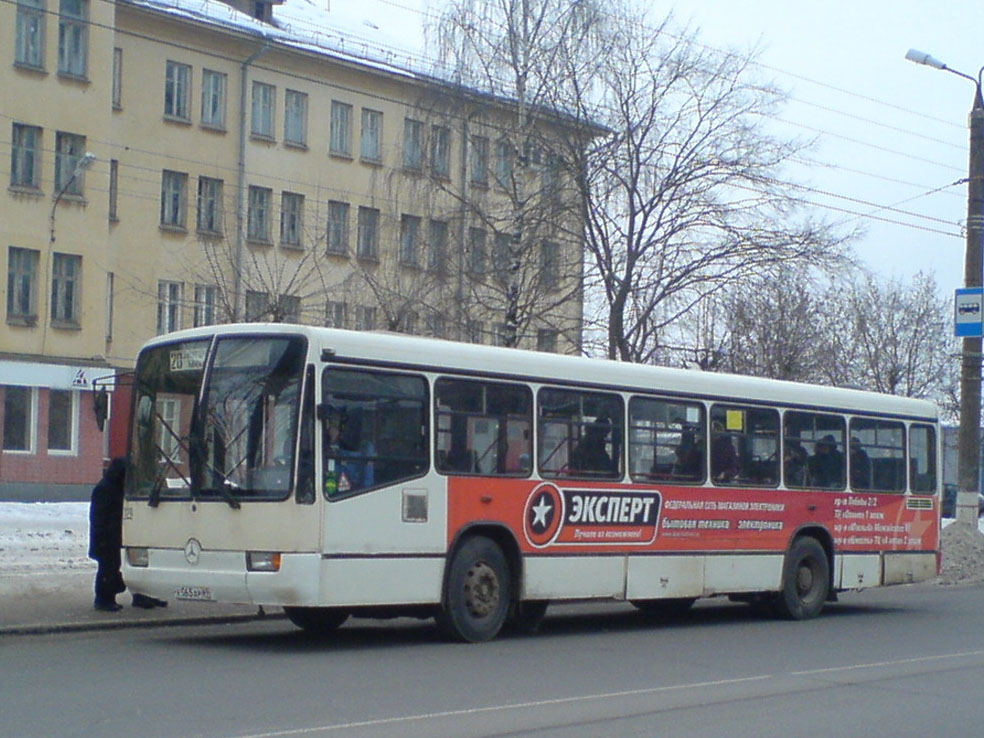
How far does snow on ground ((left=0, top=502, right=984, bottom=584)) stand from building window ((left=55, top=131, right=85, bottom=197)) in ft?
40.4

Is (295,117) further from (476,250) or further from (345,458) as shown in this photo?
(345,458)

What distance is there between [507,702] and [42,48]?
3381 cm

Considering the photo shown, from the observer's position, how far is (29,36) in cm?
3944

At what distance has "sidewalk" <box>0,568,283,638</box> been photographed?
14.3m

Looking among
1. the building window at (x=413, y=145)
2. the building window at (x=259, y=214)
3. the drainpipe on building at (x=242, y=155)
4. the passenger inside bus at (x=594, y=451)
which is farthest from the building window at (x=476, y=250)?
the building window at (x=259, y=214)

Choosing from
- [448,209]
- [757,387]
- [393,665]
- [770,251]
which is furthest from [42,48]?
[393,665]

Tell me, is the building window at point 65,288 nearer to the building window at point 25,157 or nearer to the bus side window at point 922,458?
the building window at point 25,157

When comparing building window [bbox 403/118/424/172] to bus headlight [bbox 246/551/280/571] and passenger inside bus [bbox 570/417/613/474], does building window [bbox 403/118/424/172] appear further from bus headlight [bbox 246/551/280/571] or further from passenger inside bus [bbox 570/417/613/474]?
bus headlight [bbox 246/551/280/571]

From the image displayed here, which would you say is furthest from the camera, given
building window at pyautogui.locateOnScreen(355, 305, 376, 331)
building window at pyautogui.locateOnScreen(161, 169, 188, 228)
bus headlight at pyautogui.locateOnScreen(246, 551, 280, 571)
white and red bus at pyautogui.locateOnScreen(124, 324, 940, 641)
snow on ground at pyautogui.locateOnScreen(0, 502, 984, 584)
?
building window at pyautogui.locateOnScreen(161, 169, 188, 228)

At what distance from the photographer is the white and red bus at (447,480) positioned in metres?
12.7

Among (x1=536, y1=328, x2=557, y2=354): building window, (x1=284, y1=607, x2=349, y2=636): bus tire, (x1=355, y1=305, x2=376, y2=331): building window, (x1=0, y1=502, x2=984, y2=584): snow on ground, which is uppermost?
(x1=355, y1=305, x2=376, y2=331): building window

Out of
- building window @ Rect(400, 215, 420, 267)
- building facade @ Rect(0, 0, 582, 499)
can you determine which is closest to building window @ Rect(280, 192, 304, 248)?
building facade @ Rect(0, 0, 582, 499)

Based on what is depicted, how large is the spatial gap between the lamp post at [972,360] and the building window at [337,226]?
21658 mm

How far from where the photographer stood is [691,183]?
29.6 m
